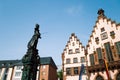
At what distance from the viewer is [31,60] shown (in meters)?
14.2

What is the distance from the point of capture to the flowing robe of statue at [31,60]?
13595mm

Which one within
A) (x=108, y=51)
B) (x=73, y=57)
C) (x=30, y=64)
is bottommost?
(x=30, y=64)

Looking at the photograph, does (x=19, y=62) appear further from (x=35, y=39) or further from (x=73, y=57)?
(x=35, y=39)

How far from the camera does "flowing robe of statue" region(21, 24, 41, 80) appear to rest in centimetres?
1360

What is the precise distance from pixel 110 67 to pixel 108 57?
93.9 inches

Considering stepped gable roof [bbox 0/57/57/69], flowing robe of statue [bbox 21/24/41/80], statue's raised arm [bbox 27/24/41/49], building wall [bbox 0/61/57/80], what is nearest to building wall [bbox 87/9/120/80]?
statue's raised arm [bbox 27/24/41/49]

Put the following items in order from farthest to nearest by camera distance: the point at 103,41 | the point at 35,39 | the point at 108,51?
the point at 103,41 < the point at 108,51 < the point at 35,39

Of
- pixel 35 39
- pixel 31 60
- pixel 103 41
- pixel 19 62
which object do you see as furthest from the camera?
pixel 19 62

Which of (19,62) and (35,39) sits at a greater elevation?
(19,62)

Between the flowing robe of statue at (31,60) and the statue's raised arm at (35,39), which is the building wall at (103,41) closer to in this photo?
the statue's raised arm at (35,39)

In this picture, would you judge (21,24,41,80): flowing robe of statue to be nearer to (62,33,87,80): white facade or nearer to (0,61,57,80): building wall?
(62,33,87,80): white facade

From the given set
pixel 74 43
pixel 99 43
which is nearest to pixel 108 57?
pixel 99 43

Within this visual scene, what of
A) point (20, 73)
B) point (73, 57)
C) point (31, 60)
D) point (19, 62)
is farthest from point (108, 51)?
point (19, 62)

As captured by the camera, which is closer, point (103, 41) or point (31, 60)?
point (31, 60)
